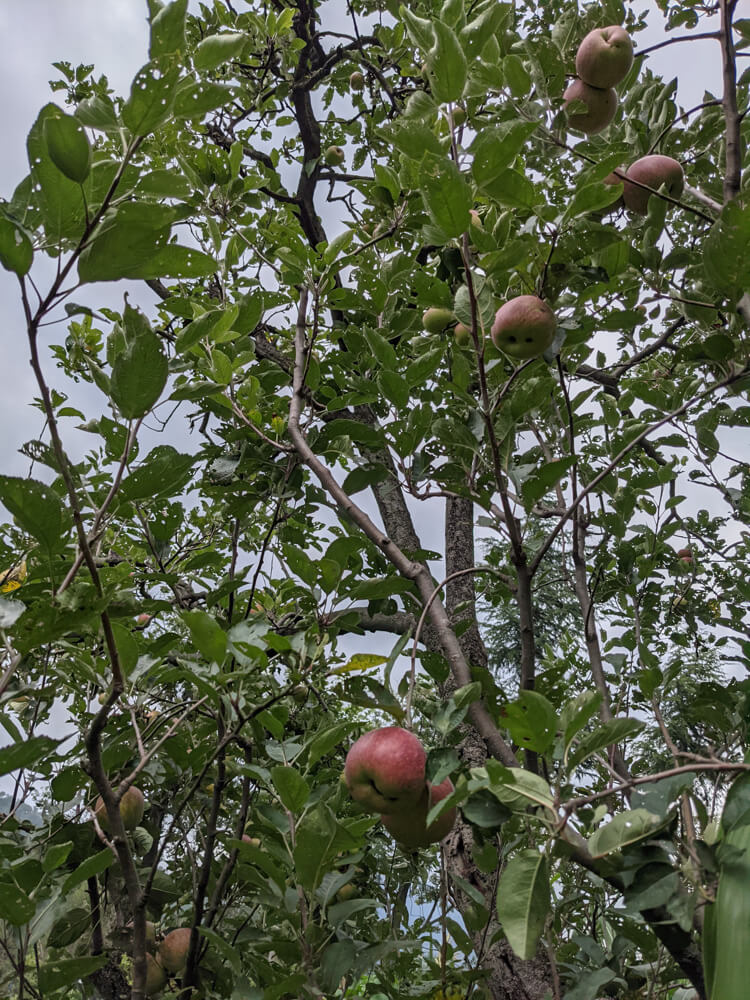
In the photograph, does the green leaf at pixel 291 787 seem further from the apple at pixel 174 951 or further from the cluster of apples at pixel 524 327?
the apple at pixel 174 951

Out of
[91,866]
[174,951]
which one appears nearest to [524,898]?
[91,866]

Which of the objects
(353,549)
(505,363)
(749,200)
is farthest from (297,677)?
(749,200)

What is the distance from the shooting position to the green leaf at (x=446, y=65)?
86 centimetres

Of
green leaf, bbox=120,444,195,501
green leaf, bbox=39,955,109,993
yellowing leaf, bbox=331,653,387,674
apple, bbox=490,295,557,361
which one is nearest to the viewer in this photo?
green leaf, bbox=120,444,195,501

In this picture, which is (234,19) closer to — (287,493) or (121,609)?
(287,493)

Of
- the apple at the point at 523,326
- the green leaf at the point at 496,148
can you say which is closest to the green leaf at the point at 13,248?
the green leaf at the point at 496,148

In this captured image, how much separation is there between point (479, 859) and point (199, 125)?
304 cm

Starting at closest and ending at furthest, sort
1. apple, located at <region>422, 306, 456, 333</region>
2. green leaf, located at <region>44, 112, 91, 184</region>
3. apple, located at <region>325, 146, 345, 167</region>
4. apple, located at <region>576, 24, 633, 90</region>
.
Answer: green leaf, located at <region>44, 112, 91, 184</region> < apple, located at <region>576, 24, 633, 90</region> < apple, located at <region>422, 306, 456, 333</region> < apple, located at <region>325, 146, 345, 167</region>

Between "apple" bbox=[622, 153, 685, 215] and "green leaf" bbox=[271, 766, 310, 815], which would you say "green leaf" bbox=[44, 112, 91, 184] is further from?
"apple" bbox=[622, 153, 685, 215]

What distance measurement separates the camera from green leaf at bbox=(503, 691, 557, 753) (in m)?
0.73

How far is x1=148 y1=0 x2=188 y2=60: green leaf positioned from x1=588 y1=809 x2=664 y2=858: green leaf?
0.90 metres

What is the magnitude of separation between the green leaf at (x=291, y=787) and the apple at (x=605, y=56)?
1.53 metres

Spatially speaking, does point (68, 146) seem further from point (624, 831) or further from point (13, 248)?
point (624, 831)

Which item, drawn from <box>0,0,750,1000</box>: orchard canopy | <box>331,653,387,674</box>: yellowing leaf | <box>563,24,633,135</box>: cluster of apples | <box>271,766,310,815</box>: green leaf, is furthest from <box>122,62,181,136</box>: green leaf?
<box>563,24,633,135</box>: cluster of apples
